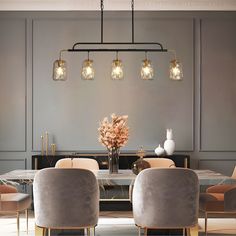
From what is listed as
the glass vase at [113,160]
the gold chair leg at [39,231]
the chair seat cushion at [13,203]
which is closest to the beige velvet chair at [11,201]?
the chair seat cushion at [13,203]

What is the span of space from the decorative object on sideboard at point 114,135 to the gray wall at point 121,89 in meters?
2.09

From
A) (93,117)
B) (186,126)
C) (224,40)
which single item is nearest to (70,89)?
(93,117)

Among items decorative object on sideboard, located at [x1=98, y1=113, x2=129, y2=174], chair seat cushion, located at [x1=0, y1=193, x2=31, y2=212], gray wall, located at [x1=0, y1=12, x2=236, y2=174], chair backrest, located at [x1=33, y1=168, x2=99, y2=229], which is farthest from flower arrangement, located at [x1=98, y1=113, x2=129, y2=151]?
gray wall, located at [x1=0, y1=12, x2=236, y2=174]

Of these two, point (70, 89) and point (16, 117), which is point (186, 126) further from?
point (16, 117)

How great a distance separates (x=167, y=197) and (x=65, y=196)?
2.18 ft

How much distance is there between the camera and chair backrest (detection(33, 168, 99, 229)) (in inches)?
154

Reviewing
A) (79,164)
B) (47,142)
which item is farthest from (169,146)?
(79,164)

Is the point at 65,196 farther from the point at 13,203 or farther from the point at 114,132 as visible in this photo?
the point at 114,132

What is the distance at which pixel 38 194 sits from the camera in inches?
156

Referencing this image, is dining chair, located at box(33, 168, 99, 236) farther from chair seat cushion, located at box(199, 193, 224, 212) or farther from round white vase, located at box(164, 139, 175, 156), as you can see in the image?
round white vase, located at box(164, 139, 175, 156)

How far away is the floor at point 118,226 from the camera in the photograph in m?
5.25

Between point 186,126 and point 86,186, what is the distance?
3295 mm

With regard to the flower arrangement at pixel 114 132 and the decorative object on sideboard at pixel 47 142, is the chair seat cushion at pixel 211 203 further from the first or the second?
the decorative object on sideboard at pixel 47 142

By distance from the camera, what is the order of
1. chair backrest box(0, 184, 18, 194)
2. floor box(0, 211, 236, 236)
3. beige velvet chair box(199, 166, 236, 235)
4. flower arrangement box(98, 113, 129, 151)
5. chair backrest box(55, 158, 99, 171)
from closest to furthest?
1. beige velvet chair box(199, 166, 236, 235)
2. flower arrangement box(98, 113, 129, 151)
3. chair backrest box(0, 184, 18, 194)
4. floor box(0, 211, 236, 236)
5. chair backrest box(55, 158, 99, 171)
